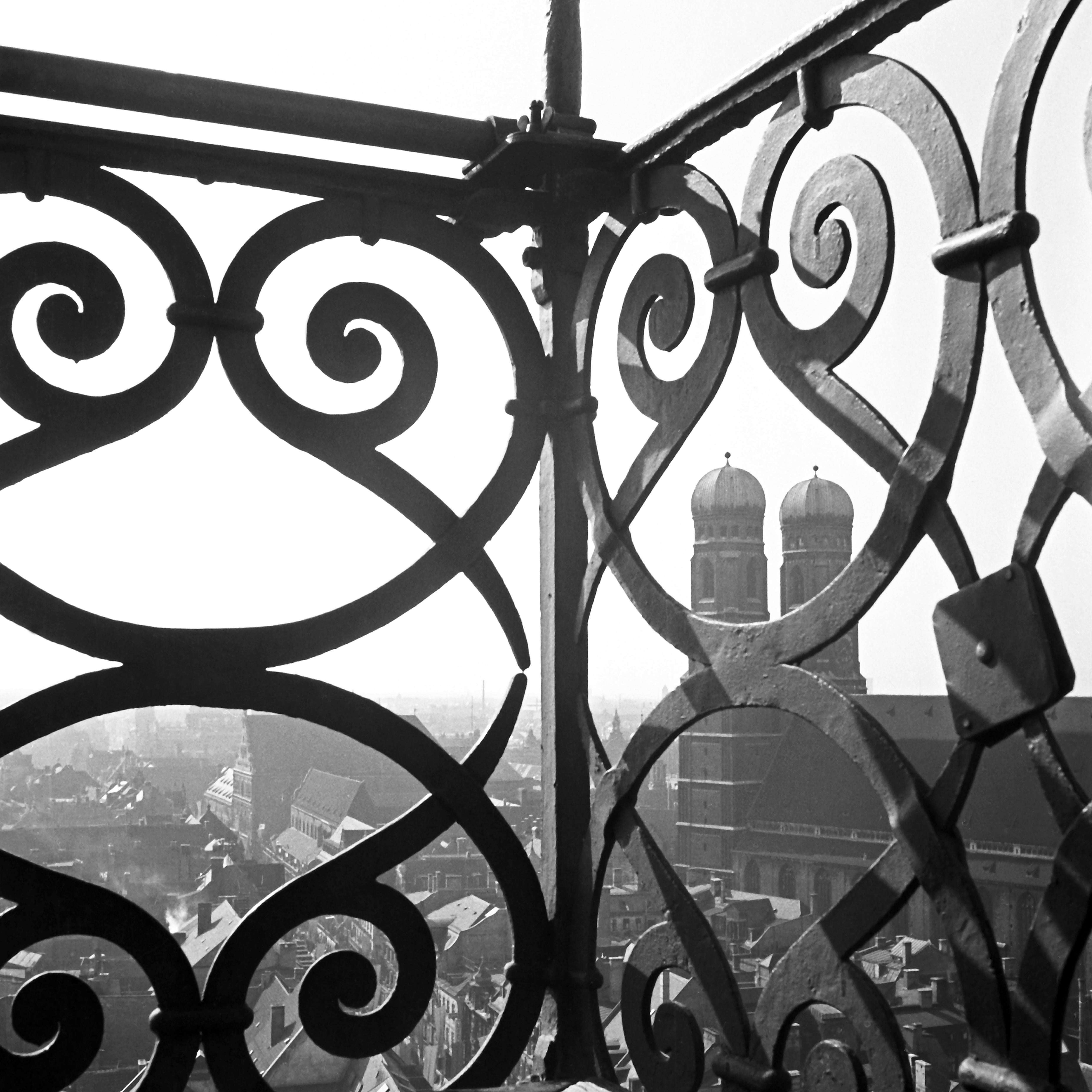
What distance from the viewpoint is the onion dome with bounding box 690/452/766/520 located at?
1839 millimetres

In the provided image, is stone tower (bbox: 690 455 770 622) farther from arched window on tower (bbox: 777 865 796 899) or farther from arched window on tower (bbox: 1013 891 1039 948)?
arched window on tower (bbox: 777 865 796 899)

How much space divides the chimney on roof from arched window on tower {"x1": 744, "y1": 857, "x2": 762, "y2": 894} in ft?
51.9

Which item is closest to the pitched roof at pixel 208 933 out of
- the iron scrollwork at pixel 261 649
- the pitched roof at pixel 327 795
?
the pitched roof at pixel 327 795

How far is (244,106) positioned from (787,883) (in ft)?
51.9

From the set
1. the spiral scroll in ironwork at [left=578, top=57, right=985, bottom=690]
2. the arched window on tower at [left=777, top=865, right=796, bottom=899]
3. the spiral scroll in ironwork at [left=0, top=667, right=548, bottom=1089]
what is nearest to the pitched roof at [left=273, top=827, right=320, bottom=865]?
the spiral scroll in ironwork at [left=0, top=667, right=548, bottom=1089]

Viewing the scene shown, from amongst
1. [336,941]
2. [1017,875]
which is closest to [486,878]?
[336,941]

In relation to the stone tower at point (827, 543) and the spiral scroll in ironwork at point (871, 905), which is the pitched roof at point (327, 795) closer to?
the stone tower at point (827, 543)

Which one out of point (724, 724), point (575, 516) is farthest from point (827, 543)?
point (724, 724)

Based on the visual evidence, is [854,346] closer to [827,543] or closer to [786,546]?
[827,543]

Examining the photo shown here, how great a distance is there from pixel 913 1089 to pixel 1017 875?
3.42 ft

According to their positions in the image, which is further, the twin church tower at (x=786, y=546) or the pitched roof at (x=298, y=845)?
the pitched roof at (x=298, y=845)

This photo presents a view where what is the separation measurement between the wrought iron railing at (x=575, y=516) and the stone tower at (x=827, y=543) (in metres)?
0.10

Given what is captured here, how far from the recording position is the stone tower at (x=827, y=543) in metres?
1.13

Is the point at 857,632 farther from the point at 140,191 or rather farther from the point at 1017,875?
the point at 1017,875
